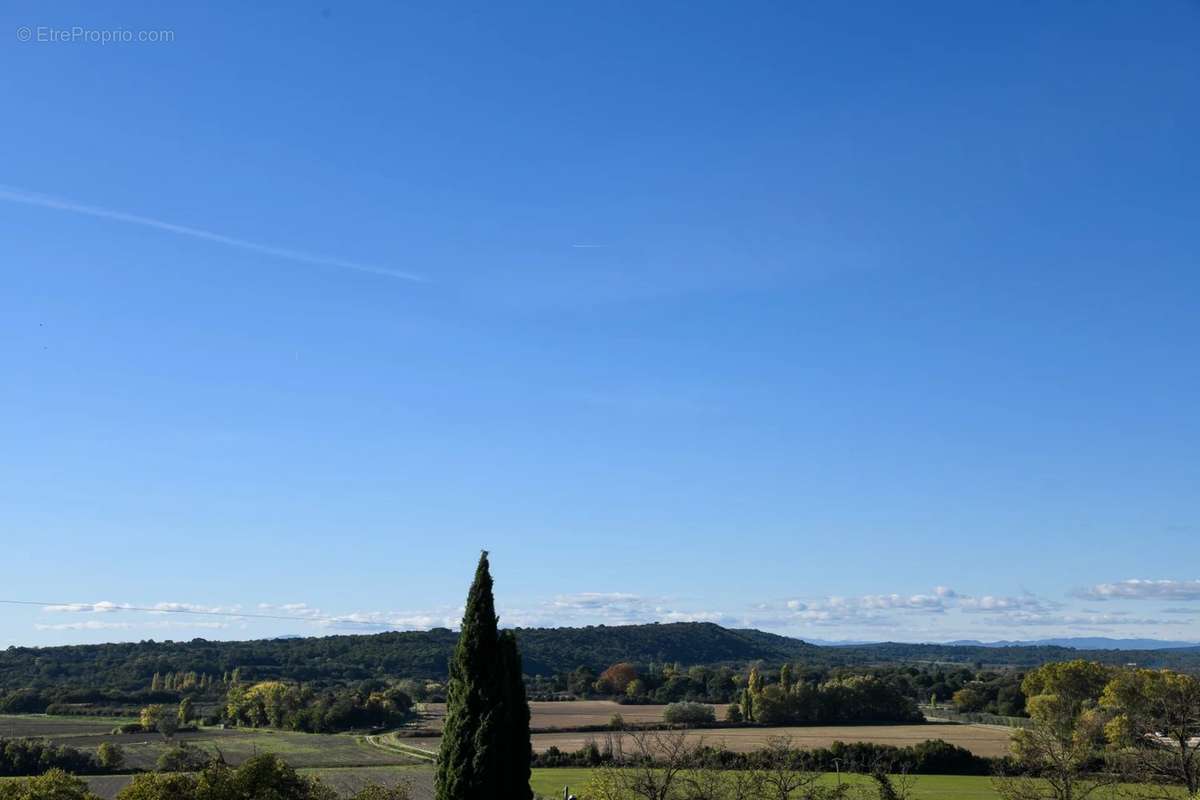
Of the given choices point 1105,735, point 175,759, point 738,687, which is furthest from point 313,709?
point 1105,735

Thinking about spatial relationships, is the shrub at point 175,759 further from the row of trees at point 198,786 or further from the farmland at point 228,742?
the row of trees at point 198,786

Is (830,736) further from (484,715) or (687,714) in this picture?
(484,715)

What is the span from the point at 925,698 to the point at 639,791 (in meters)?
104

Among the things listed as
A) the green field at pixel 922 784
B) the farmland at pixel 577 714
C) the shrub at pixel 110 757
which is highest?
the shrub at pixel 110 757

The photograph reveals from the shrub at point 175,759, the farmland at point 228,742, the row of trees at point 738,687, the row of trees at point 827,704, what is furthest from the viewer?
the row of trees at point 738,687

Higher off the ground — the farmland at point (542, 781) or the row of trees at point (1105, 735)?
the row of trees at point (1105, 735)

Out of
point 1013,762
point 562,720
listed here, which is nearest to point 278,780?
point 1013,762

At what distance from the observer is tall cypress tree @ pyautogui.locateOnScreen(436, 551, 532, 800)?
34156 mm

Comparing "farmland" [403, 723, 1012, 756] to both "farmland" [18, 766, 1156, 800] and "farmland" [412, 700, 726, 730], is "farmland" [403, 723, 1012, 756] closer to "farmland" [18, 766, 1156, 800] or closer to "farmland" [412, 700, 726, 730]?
"farmland" [412, 700, 726, 730]

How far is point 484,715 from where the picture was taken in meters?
34.7

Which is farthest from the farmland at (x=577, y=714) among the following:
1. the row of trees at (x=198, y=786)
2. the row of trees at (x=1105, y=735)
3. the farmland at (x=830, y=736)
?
the row of trees at (x=198, y=786)

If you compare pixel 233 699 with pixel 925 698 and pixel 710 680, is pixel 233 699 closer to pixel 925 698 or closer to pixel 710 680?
pixel 710 680

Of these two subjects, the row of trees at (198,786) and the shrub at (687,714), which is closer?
the row of trees at (198,786)

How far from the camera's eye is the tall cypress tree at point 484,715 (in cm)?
3416
